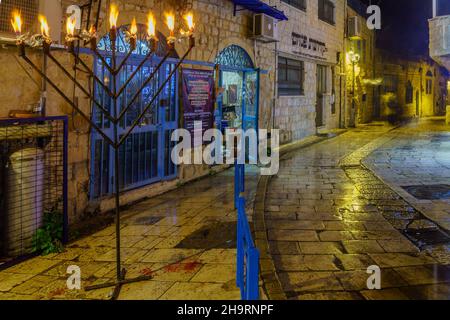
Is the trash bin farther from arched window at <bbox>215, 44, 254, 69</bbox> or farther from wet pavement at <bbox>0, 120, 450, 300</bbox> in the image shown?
arched window at <bbox>215, 44, 254, 69</bbox>

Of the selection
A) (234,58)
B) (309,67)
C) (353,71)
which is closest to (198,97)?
(234,58)

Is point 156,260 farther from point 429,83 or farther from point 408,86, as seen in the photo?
point 429,83

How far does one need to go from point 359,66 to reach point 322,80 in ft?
19.6

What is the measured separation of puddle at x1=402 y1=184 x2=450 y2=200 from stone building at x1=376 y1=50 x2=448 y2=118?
71.5 ft

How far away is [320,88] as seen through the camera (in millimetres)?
19703

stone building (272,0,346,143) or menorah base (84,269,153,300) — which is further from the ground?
stone building (272,0,346,143)

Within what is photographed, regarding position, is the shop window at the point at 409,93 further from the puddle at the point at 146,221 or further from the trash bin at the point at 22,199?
the trash bin at the point at 22,199

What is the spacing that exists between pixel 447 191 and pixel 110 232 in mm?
6824

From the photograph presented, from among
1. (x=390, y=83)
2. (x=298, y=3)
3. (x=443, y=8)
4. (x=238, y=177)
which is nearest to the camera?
(x=238, y=177)

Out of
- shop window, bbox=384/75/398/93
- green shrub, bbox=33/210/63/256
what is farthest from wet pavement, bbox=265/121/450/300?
shop window, bbox=384/75/398/93

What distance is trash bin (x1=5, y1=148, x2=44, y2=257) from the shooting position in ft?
17.4

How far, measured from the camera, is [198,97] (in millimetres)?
9773

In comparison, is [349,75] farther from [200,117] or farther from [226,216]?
[226,216]

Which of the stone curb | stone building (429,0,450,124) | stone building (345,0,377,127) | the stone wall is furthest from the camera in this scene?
stone building (345,0,377,127)
